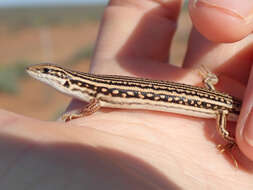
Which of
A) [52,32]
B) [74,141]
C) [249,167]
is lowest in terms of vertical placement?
[52,32]

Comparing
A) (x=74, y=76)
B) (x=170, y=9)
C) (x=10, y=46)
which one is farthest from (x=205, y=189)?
(x=10, y=46)

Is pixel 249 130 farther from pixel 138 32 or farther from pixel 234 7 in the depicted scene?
pixel 138 32

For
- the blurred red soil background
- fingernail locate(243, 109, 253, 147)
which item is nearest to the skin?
fingernail locate(243, 109, 253, 147)

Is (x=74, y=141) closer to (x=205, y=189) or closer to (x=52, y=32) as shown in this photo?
(x=205, y=189)

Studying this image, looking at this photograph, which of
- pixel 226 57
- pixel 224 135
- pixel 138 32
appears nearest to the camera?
pixel 224 135

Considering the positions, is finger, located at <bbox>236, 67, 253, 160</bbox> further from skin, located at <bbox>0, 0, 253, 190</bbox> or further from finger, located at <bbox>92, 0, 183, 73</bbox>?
finger, located at <bbox>92, 0, 183, 73</bbox>

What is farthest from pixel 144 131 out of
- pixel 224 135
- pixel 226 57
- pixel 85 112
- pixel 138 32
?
pixel 138 32
